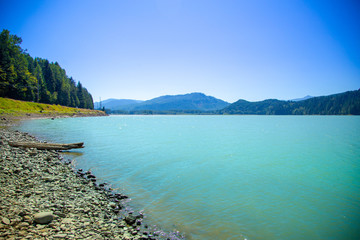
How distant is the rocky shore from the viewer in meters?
5.17

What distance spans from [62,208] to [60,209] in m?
0.11

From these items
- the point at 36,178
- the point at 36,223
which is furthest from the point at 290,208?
the point at 36,178

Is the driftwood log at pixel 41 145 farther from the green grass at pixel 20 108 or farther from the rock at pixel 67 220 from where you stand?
the green grass at pixel 20 108

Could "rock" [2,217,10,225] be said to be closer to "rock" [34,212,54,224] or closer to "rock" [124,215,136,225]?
"rock" [34,212,54,224]

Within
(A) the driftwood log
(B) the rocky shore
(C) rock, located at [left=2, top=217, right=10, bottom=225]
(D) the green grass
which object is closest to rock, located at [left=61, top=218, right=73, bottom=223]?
(B) the rocky shore

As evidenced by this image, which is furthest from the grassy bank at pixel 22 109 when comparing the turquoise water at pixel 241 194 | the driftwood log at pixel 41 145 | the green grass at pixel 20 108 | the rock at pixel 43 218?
the rock at pixel 43 218

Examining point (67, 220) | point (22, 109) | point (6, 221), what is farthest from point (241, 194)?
point (22, 109)

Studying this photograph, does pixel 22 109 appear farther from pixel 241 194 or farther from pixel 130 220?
pixel 241 194

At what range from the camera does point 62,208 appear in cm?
669

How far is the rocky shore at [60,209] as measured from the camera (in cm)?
517

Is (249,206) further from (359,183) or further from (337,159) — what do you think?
(337,159)

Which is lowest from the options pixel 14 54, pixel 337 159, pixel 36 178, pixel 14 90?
pixel 337 159

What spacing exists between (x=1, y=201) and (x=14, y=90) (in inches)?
3032

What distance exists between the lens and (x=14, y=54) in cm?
6638
